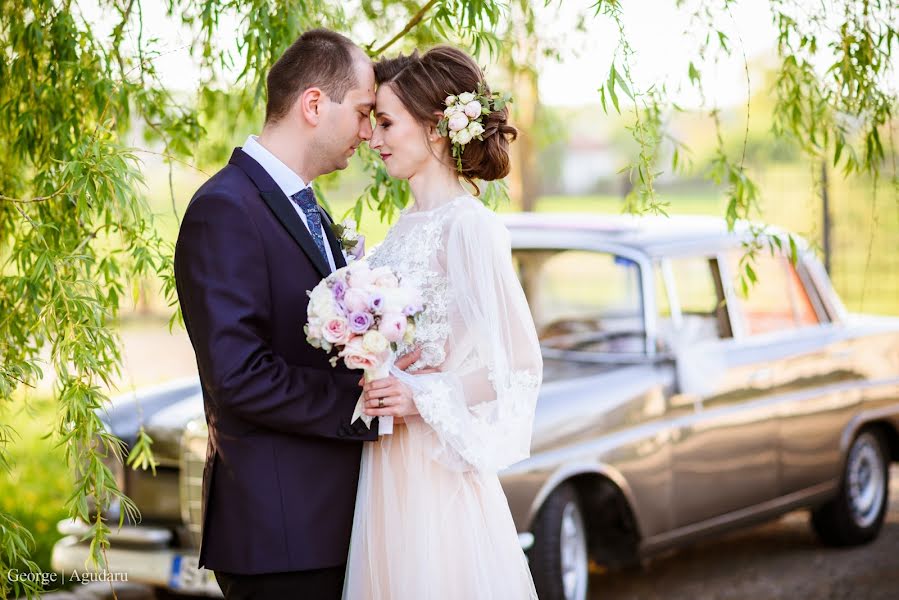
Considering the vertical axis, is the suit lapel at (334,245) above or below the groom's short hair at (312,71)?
below

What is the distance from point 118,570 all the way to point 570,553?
2102mm

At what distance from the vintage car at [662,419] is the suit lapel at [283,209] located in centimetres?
205

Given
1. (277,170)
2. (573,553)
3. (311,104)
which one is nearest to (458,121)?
(311,104)

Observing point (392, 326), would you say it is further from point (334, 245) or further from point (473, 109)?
point (473, 109)

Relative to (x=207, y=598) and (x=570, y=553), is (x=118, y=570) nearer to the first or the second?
(x=207, y=598)

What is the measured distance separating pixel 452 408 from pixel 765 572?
13.0 feet

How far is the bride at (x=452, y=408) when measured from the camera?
304 centimetres

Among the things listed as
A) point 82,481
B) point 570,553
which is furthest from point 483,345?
point 570,553

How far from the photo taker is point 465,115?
314 centimetres

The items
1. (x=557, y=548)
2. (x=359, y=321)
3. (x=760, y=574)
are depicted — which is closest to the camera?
(x=359, y=321)

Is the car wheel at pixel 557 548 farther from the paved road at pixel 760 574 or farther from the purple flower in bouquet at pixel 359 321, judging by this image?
the purple flower in bouquet at pixel 359 321

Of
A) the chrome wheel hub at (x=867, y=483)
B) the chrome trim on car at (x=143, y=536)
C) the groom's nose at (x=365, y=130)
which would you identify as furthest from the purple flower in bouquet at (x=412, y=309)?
the chrome wheel hub at (x=867, y=483)

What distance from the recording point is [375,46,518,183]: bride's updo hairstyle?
126 inches

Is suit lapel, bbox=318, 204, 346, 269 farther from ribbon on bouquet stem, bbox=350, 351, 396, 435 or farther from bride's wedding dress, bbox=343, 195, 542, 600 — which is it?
ribbon on bouquet stem, bbox=350, 351, 396, 435
